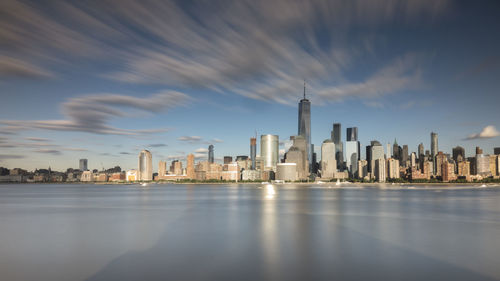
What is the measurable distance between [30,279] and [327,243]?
28326 millimetres

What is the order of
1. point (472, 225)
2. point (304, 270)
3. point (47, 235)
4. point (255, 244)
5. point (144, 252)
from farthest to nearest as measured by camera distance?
point (472, 225), point (47, 235), point (255, 244), point (144, 252), point (304, 270)

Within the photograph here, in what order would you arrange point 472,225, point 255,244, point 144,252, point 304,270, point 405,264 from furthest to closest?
point 472,225, point 255,244, point 144,252, point 405,264, point 304,270

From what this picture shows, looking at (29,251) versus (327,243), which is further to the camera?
(327,243)

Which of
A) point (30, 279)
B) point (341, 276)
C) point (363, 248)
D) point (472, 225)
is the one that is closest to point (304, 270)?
point (341, 276)

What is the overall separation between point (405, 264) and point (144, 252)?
2413 centimetres

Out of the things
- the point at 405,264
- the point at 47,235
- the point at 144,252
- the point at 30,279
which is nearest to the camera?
the point at 30,279

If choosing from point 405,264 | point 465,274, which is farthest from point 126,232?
point 465,274

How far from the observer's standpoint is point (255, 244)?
3862cm

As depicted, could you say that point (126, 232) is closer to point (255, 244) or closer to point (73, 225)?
point (73, 225)

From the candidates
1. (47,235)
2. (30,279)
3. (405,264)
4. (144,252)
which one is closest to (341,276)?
(405,264)

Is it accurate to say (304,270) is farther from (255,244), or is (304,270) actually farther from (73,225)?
(73,225)

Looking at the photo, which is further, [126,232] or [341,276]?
[126,232]

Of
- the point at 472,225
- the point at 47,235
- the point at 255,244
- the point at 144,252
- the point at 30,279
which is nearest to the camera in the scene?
the point at 30,279

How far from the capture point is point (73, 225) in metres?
55.8
